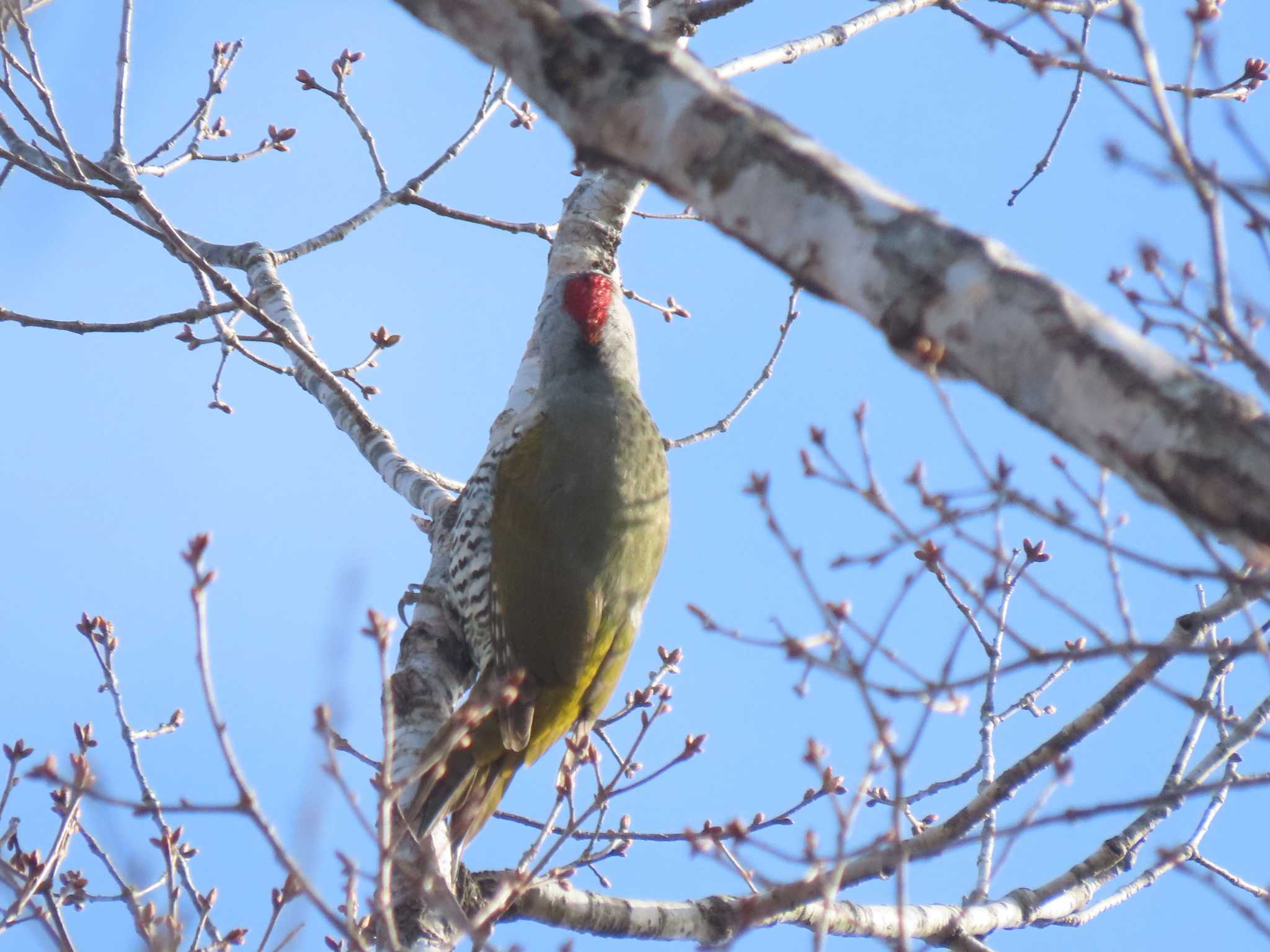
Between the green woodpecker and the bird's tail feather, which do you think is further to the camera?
the green woodpecker

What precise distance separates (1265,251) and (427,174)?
4144 millimetres

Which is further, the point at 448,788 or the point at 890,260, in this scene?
the point at 448,788

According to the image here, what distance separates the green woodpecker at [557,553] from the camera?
4746 mm

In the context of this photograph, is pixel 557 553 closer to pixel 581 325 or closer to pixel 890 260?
pixel 581 325

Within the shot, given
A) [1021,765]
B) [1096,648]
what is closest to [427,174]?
[1021,765]

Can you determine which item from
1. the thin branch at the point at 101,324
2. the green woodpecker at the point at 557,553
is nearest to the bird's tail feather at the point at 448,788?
the green woodpecker at the point at 557,553

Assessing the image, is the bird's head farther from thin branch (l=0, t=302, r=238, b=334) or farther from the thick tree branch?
the thick tree branch

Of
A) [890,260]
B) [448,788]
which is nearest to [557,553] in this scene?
[448,788]

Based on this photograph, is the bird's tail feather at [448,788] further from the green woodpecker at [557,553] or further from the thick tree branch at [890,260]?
the thick tree branch at [890,260]

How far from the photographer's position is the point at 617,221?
5.59 metres

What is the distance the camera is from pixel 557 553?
203 inches

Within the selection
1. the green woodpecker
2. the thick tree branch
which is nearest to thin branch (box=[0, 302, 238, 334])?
the green woodpecker

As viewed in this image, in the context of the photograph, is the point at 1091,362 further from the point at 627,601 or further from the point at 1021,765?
the point at 627,601

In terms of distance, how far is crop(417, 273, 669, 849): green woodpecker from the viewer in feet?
15.6
